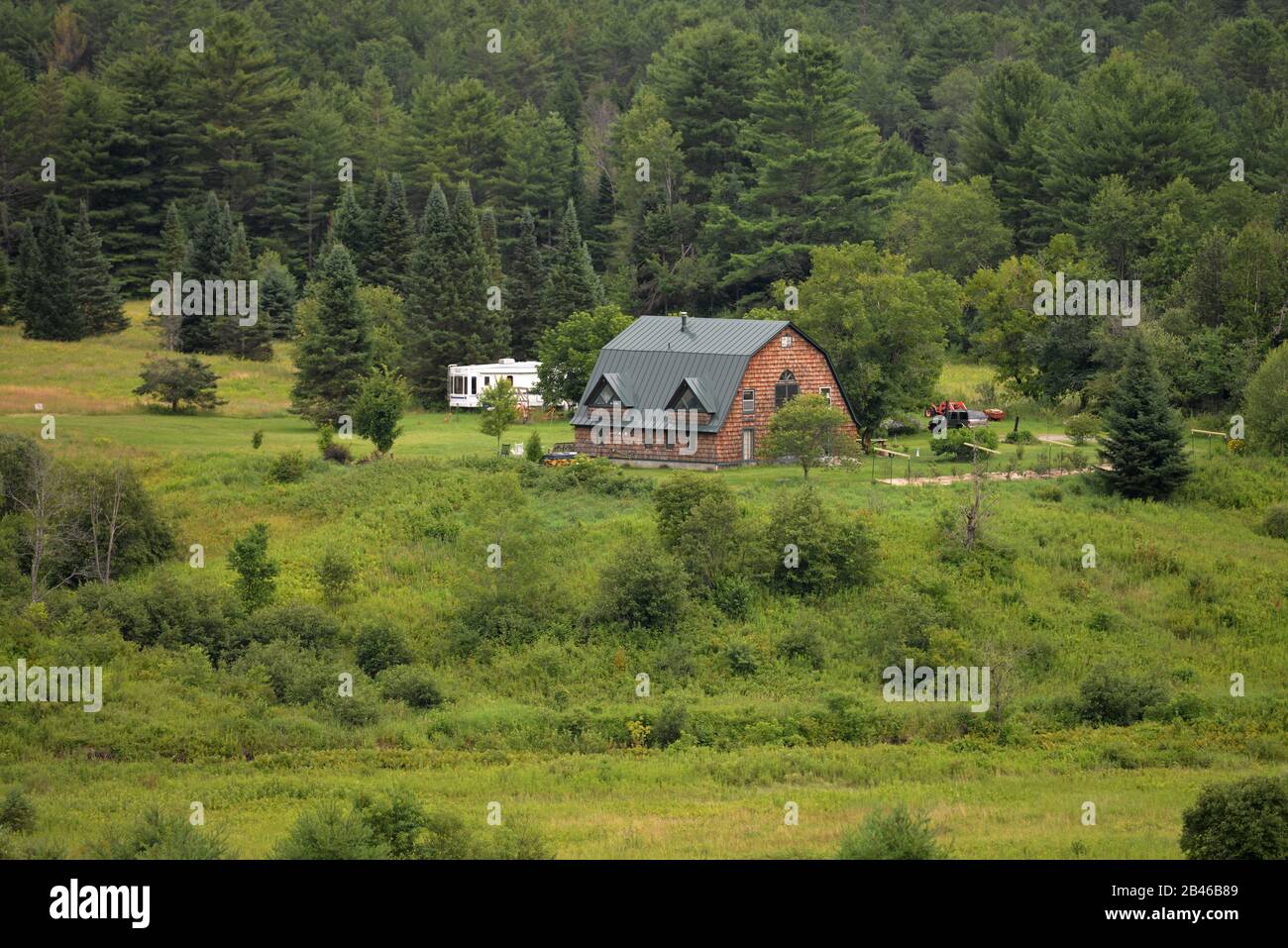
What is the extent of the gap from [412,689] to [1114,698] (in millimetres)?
15977

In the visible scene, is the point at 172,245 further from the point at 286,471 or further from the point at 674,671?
the point at 674,671

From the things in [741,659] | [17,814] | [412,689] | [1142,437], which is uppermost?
[1142,437]

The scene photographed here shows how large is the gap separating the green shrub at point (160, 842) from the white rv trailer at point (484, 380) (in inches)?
1741

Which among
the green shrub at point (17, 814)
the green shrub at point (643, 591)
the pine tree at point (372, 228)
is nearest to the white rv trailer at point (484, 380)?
the pine tree at point (372, 228)

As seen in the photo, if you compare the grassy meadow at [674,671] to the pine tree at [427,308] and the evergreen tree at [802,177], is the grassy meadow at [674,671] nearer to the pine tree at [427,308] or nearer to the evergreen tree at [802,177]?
the pine tree at [427,308]

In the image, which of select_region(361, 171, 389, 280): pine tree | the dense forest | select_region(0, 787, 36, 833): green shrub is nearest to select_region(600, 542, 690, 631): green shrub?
select_region(0, 787, 36, 833): green shrub

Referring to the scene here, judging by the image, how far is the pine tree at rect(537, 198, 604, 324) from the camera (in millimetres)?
78562

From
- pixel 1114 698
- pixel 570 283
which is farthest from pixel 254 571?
pixel 570 283

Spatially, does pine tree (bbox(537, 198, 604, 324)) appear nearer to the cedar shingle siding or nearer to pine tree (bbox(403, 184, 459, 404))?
pine tree (bbox(403, 184, 459, 404))

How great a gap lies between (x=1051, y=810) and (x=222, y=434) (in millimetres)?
37098

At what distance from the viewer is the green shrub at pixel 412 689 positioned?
38594mm

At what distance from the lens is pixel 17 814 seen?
2878cm

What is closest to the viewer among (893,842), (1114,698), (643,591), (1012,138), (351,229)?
(893,842)

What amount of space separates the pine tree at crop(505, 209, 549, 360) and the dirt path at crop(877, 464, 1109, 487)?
3163 cm
